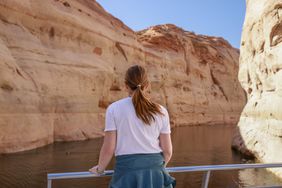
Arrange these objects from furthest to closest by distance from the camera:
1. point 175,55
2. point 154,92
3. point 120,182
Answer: point 175,55
point 154,92
point 120,182

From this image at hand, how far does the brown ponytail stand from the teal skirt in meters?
0.27

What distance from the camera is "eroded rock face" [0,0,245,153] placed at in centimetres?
1407

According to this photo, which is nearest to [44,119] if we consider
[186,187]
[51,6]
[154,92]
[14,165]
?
[14,165]

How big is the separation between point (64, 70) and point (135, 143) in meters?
17.5

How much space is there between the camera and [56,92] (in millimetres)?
17875

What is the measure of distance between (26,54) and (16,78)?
8.08 ft

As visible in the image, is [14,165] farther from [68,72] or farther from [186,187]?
[68,72]

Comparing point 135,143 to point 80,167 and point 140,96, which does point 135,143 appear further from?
point 80,167

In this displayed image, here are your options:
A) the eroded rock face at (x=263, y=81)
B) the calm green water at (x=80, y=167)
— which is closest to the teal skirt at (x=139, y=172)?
the calm green water at (x=80, y=167)

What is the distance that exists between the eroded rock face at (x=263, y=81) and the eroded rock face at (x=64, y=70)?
10.2 meters

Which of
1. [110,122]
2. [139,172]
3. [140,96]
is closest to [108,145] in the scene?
[110,122]

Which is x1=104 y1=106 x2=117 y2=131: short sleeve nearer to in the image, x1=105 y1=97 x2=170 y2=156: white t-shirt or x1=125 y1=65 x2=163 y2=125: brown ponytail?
x1=105 y1=97 x2=170 y2=156: white t-shirt

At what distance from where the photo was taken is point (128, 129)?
6.88 ft

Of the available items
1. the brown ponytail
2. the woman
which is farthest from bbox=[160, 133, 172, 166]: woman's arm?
the brown ponytail
